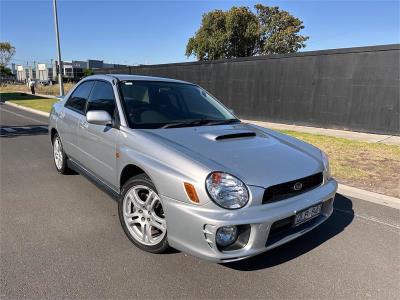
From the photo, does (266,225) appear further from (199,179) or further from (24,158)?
(24,158)

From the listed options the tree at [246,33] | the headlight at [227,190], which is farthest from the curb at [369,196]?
the tree at [246,33]

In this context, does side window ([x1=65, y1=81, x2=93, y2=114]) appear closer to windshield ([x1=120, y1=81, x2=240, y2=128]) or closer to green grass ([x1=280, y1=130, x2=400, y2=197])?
windshield ([x1=120, y1=81, x2=240, y2=128])

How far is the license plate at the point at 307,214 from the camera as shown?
3016 millimetres

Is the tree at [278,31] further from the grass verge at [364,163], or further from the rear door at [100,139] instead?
the rear door at [100,139]

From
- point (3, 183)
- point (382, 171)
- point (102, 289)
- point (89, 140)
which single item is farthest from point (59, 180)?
point (382, 171)

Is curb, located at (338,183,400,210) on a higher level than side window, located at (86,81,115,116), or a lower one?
lower

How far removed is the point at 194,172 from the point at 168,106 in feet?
5.21

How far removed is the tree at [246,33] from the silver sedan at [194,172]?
35.6 m

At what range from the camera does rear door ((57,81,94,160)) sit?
4.87 meters

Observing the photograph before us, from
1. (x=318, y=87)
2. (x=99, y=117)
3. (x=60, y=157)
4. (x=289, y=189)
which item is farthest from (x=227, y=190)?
(x=318, y=87)

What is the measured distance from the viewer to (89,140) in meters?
4.36

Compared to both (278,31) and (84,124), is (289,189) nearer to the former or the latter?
(84,124)

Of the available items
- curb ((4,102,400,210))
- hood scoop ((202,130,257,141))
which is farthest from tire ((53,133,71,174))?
curb ((4,102,400,210))

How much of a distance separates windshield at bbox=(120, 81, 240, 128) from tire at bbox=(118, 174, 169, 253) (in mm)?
674
